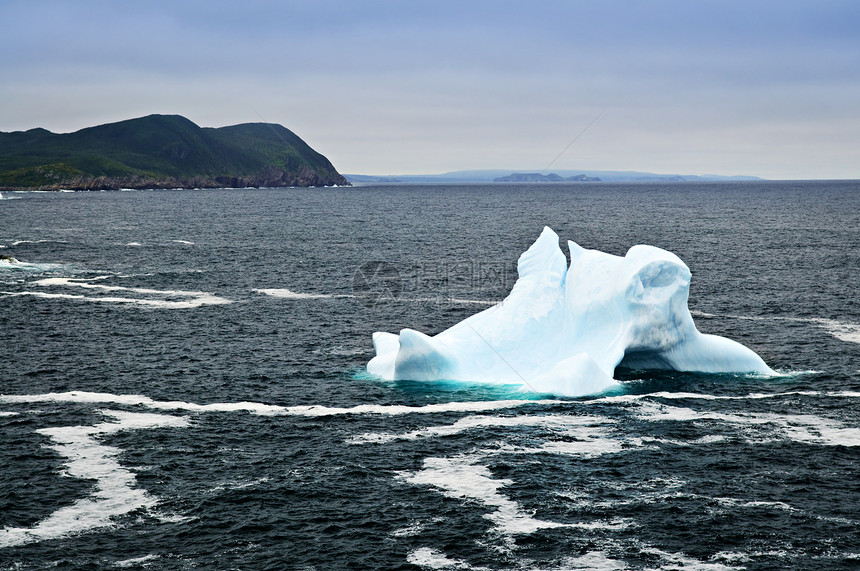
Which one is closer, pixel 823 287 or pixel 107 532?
pixel 107 532

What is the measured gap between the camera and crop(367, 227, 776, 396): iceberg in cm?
4172

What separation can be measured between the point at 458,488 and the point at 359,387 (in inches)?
543

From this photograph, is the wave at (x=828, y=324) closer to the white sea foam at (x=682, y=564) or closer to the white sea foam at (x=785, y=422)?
the white sea foam at (x=785, y=422)

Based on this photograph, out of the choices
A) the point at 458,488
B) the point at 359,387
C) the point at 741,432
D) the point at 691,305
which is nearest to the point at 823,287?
the point at 691,305

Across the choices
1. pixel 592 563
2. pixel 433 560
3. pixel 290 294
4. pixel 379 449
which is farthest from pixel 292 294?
pixel 592 563

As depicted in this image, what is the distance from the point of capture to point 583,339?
144 feet

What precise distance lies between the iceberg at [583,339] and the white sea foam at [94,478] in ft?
46.9

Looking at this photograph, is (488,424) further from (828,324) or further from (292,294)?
(292,294)

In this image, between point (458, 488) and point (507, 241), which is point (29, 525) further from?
point (507, 241)

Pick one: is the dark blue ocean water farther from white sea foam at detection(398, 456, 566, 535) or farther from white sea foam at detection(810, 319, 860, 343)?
white sea foam at detection(810, 319, 860, 343)

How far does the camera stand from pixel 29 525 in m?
25.5

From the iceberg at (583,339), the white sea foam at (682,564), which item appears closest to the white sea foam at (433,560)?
the white sea foam at (682,564)

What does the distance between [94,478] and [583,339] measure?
26254 mm

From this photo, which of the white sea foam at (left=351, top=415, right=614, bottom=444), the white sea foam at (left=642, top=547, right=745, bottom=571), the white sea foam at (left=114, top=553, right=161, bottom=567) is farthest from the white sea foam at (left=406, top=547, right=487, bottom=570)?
the white sea foam at (left=351, top=415, right=614, bottom=444)
